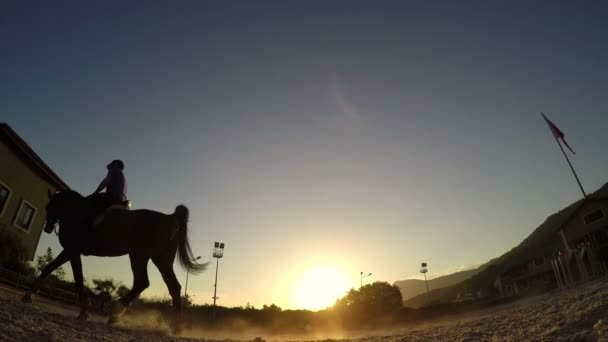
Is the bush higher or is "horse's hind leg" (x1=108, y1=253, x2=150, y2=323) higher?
the bush

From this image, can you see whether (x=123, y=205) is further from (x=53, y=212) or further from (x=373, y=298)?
(x=373, y=298)

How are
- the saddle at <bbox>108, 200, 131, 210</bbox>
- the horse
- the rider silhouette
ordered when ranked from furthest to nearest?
the saddle at <bbox>108, 200, 131, 210</bbox>
the rider silhouette
the horse

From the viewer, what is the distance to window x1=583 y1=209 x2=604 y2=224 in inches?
1201

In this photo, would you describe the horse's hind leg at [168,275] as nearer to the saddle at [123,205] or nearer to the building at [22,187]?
the saddle at [123,205]

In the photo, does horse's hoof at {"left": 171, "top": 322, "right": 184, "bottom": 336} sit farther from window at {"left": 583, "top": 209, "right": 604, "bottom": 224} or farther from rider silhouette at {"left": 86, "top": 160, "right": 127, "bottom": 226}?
window at {"left": 583, "top": 209, "right": 604, "bottom": 224}

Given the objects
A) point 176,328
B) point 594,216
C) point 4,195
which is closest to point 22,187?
point 4,195

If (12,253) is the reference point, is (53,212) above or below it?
below

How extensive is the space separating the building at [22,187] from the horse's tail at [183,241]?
13.4 metres

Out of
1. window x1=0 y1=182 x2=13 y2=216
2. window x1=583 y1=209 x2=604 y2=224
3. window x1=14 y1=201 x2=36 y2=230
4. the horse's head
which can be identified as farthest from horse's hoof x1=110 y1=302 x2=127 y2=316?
window x1=583 y1=209 x2=604 y2=224

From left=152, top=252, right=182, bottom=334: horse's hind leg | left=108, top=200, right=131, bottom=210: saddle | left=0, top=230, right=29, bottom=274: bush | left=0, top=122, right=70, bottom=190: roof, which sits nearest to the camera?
left=108, top=200, right=131, bottom=210: saddle

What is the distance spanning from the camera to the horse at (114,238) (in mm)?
7008

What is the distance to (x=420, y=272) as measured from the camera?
72.8m

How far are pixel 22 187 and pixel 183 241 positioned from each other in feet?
61.1

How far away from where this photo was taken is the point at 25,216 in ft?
69.8
